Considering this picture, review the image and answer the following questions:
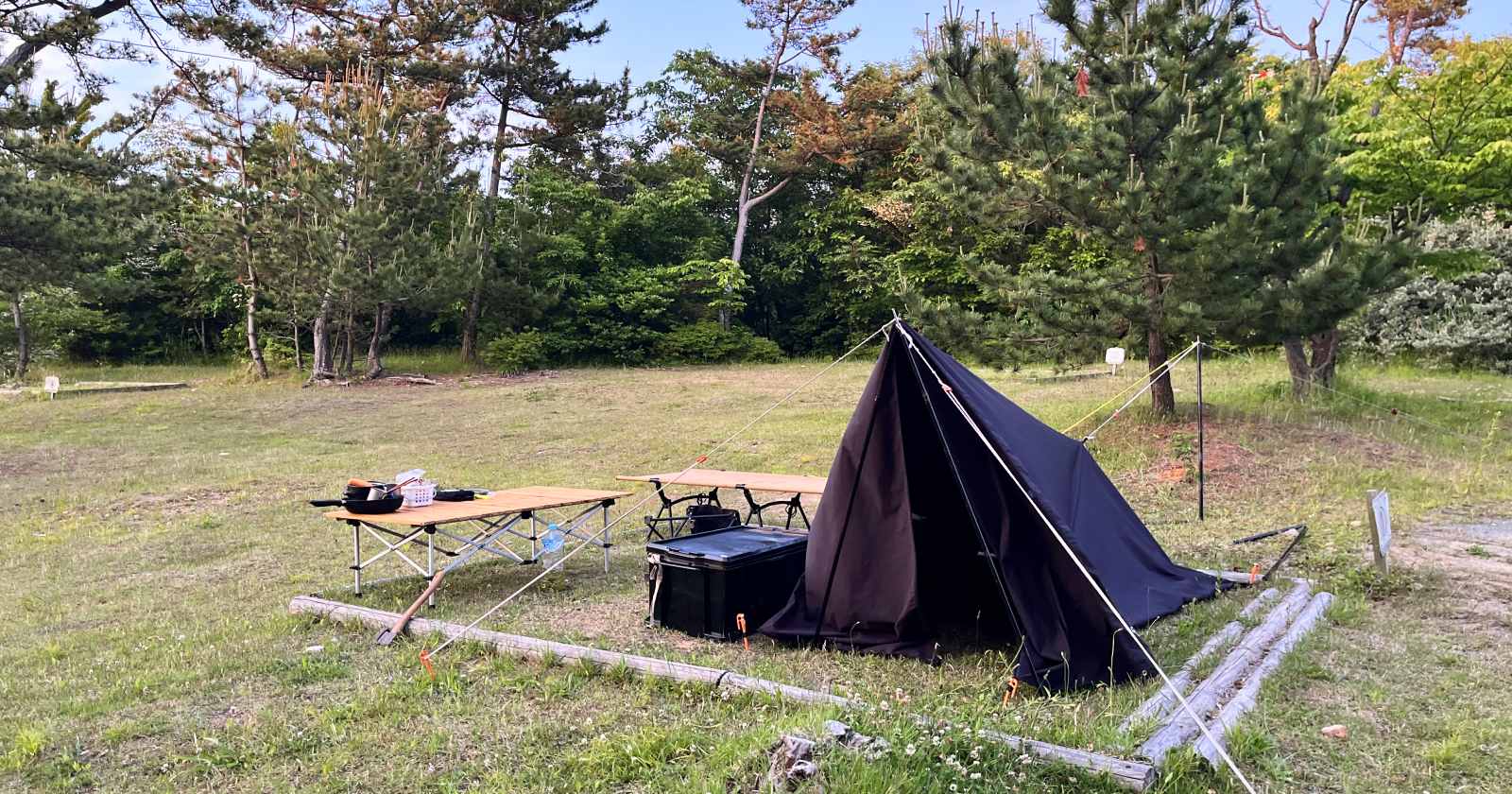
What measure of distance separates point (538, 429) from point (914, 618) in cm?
988

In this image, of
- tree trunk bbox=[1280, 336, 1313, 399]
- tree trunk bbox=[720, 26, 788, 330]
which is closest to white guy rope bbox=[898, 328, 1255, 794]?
tree trunk bbox=[1280, 336, 1313, 399]

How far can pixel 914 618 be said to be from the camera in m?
4.29

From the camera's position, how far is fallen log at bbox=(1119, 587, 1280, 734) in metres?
3.21

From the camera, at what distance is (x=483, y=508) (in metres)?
5.58

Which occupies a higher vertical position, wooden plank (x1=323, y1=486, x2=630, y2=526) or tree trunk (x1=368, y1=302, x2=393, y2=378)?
tree trunk (x1=368, y1=302, x2=393, y2=378)

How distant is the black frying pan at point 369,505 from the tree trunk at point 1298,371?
999 centimetres

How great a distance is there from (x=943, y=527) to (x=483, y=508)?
106 inches

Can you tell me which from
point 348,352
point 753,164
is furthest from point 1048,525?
point 753,164

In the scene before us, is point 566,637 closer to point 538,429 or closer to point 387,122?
point 538,429

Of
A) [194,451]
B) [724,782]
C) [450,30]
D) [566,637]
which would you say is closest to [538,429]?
[194,451]

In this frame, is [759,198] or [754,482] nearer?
[754,482]

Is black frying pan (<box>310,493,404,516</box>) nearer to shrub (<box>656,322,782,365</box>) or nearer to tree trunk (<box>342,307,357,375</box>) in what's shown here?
tree trunk (<box>342,307,357,375</box>)

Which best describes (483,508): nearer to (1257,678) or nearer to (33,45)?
(1257,678)

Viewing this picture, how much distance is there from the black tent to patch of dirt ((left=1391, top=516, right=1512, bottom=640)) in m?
1.43
